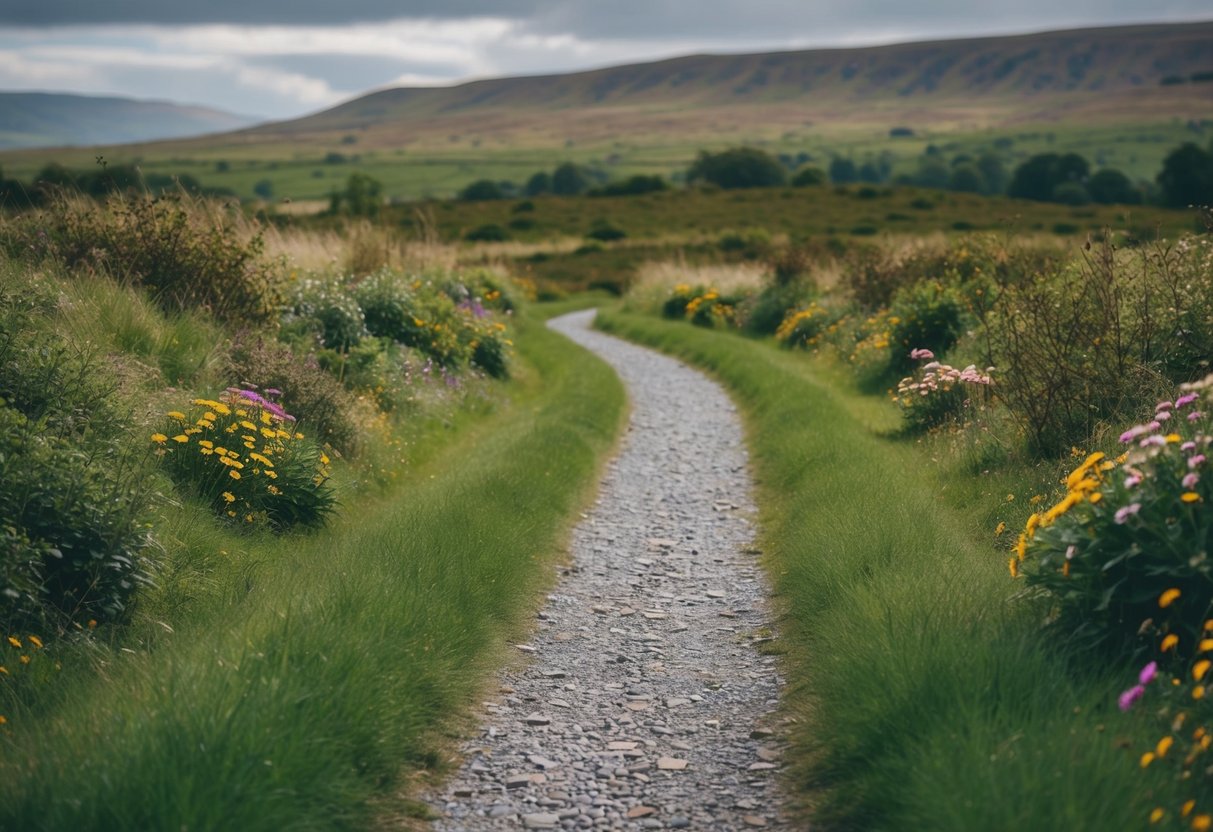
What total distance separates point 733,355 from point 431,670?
1475cm

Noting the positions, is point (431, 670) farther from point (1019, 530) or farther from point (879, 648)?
point (1019, 530)

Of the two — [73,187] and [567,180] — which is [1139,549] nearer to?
[73,187]

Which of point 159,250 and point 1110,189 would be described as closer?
point 159,250

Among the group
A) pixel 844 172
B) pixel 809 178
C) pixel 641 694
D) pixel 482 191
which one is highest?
pixel 844 172

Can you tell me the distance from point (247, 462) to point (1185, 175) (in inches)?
2870

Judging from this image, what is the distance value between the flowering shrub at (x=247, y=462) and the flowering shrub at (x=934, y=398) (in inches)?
253

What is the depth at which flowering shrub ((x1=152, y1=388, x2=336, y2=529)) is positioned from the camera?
25.8 feet

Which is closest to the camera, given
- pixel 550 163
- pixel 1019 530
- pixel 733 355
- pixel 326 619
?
pixel 326 619

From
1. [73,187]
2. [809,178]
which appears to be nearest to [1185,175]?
[809,178]

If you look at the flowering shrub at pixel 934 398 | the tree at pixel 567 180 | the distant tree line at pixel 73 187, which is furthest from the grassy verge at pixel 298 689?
the tree at pixel 567 180

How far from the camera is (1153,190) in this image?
3211 inches

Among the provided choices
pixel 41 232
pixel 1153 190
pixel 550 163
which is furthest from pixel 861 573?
pixel 550 163

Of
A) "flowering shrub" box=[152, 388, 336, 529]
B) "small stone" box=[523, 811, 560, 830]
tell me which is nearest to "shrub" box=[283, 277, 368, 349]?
"flowering shrub" box=[152, 388, 336, 529]

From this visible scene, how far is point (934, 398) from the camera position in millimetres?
12117
